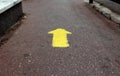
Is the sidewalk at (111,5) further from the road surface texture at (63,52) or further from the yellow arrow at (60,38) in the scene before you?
the yellow arrow at (60,38)

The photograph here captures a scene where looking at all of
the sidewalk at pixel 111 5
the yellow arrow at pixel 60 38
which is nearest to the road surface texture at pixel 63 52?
the yellow arrow at pixel 60 38

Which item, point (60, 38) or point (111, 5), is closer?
point (60, 38)

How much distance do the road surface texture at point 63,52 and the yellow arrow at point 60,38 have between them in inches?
4.6

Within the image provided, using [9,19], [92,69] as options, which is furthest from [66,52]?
[9,19]

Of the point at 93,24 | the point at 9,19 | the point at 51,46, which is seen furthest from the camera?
the point at 93,24

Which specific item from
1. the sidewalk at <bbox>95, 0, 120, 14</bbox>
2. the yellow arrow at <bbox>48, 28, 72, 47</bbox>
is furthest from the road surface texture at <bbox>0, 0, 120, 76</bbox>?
the sidewalk at <bbox>95, 0, 120, 14</bbox>

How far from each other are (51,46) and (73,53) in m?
0.56

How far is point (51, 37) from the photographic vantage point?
4422 millimetres

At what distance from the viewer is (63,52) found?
363cm

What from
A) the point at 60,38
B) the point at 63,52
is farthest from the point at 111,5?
the point at 63,52

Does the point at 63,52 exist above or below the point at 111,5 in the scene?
below

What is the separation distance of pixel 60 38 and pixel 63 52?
0.81m

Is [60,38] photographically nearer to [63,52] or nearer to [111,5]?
[63,52]

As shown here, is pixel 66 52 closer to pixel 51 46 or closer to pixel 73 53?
pixel 73 53
